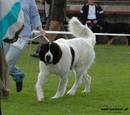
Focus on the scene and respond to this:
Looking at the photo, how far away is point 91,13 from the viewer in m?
19.1

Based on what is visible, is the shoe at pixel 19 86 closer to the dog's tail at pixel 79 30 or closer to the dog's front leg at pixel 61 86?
the dog's front leg at pixel 61 86

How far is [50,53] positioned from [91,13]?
1156 centimetres

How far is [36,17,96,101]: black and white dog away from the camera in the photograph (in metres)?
7.71

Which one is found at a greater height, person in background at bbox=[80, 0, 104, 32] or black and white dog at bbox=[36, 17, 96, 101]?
black and white dog at bbox=[36, 17, 96, 101]

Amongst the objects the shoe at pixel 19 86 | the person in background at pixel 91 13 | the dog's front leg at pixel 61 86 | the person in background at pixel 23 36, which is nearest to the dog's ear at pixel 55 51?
the dog's front leg at pixel 61 86

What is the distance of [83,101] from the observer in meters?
7.86

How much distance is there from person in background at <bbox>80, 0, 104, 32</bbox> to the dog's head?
11330 mm

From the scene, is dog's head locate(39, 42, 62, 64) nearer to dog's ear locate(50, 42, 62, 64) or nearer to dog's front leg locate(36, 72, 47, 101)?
dog's ear locate(50, 42, 62, 64)

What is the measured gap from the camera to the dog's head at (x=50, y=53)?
302 inches

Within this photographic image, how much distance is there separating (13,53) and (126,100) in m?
1.78

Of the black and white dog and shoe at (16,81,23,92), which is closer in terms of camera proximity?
the black and white dog

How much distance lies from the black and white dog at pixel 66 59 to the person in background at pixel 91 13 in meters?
9.89

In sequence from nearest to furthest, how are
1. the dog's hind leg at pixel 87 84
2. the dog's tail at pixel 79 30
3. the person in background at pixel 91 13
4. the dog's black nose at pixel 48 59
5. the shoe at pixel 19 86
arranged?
the dog's black nose at pixel 48 59 → the shoe at pixel 19 86 → the dog's hind leg at pixel 87 84 → the dog's tail at pixel 79 30 → the person in background at pixel 91 13

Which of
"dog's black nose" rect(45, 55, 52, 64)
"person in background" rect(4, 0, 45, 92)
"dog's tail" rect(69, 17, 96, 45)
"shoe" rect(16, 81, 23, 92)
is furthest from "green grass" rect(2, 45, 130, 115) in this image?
"dog's tail" rect(69, 17, 96, 45)
